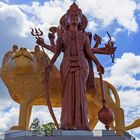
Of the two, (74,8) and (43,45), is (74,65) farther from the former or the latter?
(74,8)

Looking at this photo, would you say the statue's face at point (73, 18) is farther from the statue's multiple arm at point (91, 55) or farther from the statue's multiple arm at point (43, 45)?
the statue's multiple arm at point (43, 45)

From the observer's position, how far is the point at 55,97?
505 inches

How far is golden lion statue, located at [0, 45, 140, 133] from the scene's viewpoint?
1257 centimetres

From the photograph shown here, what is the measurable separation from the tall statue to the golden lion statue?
74 cm

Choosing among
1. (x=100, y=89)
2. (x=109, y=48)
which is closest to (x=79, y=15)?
(x=109, y=48)

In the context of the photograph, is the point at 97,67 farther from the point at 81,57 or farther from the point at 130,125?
the point at 130,125

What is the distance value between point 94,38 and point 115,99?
180 cm

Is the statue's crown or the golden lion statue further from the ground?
the statue's crown

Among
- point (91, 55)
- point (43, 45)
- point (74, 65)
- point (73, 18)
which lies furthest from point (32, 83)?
point (73, 18)

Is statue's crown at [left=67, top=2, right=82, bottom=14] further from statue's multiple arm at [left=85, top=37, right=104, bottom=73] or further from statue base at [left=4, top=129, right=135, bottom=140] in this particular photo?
statue base at [left=4, top=129, right=135, bottom=140]

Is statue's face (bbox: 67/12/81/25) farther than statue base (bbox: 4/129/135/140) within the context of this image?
Yes

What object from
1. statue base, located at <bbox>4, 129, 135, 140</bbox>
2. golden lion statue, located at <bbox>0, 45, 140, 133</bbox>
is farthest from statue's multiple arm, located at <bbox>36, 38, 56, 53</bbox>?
statue base, located at <bbox>4, 129, 135, 140</bbox>

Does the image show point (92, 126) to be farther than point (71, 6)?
Yes

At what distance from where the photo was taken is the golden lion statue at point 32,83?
12.6 meters
